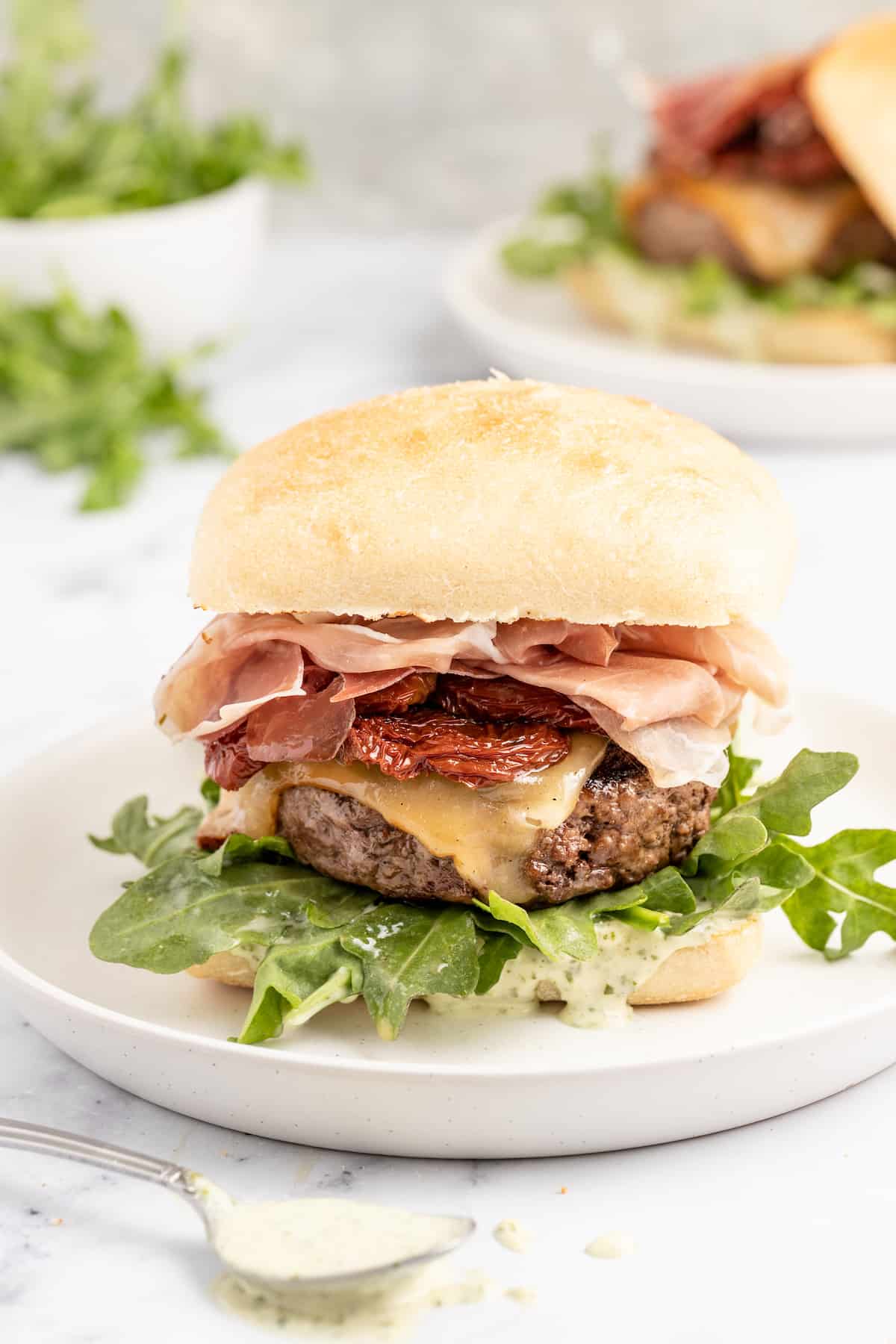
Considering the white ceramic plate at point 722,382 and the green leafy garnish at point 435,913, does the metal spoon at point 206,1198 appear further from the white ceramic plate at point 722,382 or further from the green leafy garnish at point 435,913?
the white ceramic plate at point 722,382

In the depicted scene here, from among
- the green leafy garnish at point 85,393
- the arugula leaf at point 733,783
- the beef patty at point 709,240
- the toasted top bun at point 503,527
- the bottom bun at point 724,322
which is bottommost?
the green leafy garnish at point 85,393

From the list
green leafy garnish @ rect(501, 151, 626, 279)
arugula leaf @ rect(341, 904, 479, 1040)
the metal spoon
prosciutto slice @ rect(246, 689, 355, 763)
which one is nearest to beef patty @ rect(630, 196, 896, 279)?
green leafy garnish @ rect(501, 151, 626, 279)

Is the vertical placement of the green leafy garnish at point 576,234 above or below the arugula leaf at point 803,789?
below

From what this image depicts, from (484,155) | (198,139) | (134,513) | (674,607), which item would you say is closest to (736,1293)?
(674,607)

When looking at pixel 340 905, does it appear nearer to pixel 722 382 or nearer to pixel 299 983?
pixel 299 983

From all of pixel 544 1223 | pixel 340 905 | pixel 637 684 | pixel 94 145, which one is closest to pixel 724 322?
pixel 94 145

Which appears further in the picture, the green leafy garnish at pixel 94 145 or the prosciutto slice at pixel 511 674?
the green leafy garnish at pixel 94 145

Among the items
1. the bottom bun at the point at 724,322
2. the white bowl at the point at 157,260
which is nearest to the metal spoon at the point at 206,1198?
the white bowl at the point at 157,260
